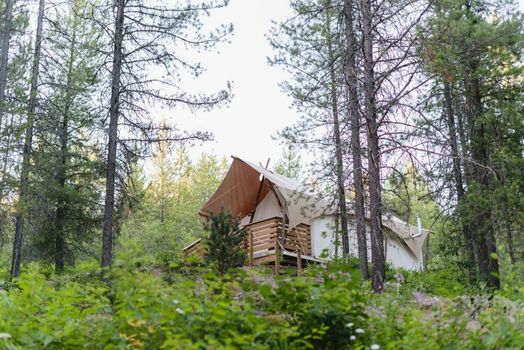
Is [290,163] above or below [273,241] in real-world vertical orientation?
above

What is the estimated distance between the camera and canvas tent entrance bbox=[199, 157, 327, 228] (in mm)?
14367

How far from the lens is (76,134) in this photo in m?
16.9

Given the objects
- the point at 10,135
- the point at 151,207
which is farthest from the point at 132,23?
the point at 151,207

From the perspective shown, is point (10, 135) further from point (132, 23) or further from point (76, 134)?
point (132, 23)

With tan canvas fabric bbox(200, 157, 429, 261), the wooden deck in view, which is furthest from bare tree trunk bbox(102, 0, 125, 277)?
tan canvas fabric bbox(200, 157, 429, 261)

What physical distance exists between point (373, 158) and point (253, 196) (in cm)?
838

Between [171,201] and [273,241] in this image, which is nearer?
[273,241]

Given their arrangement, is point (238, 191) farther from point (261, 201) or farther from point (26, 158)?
point (26, 158)

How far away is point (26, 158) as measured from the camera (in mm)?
14281

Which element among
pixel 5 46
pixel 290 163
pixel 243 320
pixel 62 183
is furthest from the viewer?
pixel 290 163

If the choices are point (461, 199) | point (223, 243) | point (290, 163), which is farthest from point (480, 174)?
point (290, 163)

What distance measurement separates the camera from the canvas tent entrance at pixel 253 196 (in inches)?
566

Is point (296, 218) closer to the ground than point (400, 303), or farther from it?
farther from it

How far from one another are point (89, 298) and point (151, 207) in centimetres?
2348
